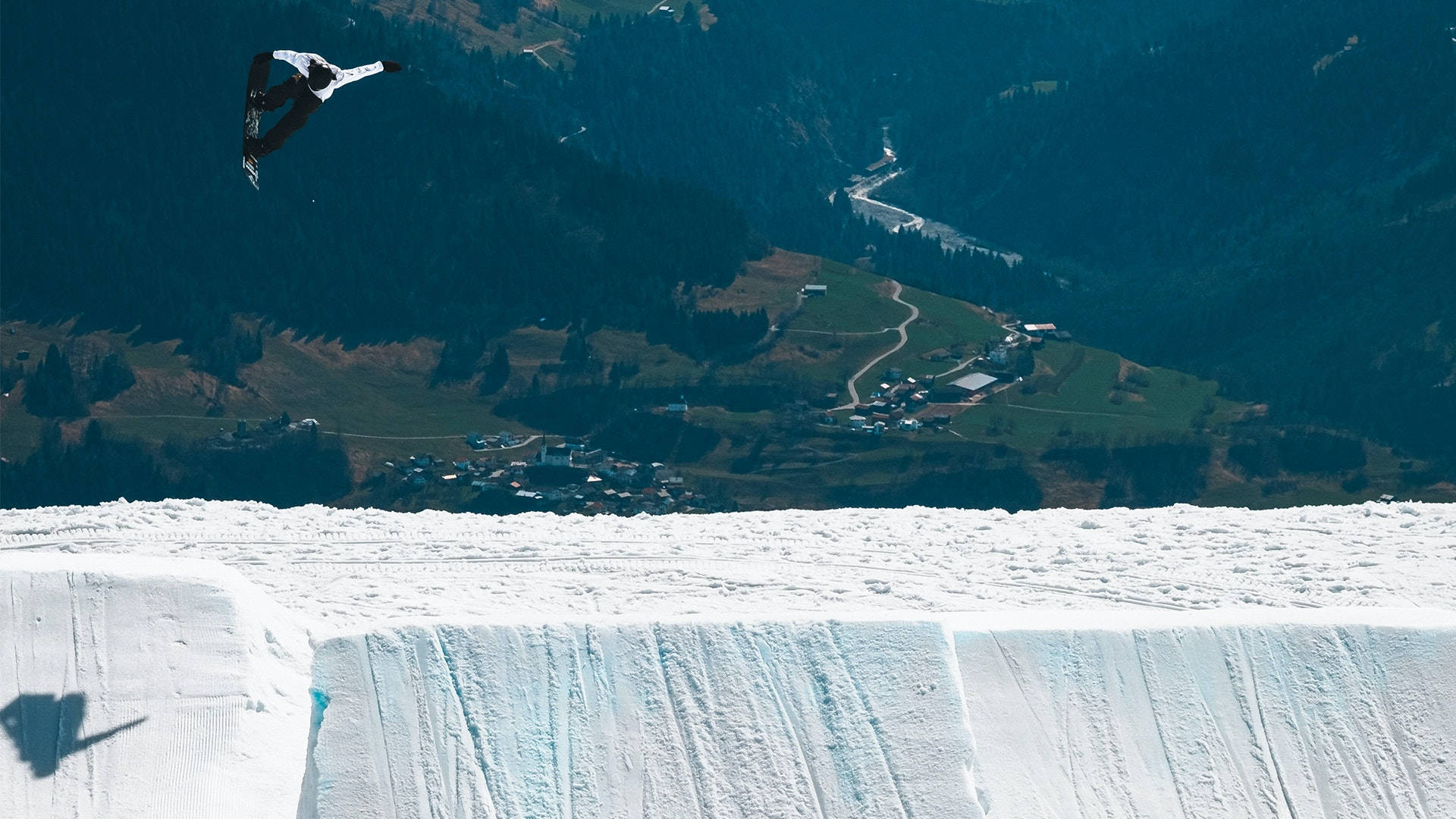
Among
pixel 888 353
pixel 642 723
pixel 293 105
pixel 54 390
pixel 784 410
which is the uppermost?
pixel 293 105

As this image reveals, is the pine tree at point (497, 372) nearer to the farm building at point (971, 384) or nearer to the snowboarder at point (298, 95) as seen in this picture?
the farm building at point (971, 384)

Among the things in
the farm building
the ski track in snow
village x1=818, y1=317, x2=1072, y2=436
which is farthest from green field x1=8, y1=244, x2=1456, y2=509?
the ski track in snow

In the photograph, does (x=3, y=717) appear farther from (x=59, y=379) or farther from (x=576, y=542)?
(x=59, y=379)

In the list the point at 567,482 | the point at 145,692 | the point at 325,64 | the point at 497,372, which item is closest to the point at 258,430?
the point at 497,372

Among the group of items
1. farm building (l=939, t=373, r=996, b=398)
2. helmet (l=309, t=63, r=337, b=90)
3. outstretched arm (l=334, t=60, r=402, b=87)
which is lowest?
farm building (l=939, t=373, r=996, b=398)

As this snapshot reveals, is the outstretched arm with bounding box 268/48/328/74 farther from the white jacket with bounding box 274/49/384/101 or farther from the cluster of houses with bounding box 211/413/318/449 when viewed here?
the cluster of houses with bounding box 211/413/318/449

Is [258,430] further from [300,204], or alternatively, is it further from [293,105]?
[293,105]

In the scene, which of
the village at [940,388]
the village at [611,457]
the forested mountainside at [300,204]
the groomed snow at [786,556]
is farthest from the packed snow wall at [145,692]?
the forested mountainside at [300,204]
